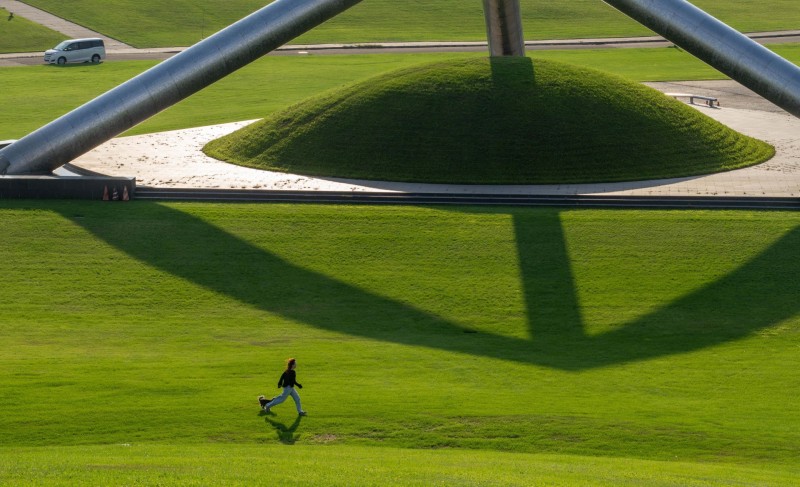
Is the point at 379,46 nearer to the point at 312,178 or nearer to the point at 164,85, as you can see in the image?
the point at 312,178

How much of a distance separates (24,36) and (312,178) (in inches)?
2302

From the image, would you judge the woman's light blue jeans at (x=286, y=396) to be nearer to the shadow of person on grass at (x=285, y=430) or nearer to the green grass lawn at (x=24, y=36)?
the shadow of person on grass at (x=285, y=430)

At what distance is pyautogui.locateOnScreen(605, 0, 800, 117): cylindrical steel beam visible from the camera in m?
40.8

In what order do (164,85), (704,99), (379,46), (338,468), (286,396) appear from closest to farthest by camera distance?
(338,468), (286,396), (164,85), (704,99), (379,46)

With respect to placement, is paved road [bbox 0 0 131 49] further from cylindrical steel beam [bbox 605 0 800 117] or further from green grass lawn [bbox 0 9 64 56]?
cylindrical steel beam [bbox 605 0 800 117]

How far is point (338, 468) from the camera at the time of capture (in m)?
19.3

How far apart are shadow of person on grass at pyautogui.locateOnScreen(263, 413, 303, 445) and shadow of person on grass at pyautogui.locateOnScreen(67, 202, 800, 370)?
6.53 meters

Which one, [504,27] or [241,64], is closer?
[241,64]

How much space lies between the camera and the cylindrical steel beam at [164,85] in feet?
139

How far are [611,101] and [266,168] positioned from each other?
13768 millimetres

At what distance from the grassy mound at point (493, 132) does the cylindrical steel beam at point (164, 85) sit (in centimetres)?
524

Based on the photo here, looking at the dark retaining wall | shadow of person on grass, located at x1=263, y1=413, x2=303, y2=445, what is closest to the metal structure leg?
the dark retaining wall

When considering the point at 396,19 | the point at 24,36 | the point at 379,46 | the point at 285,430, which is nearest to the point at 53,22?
the point at 24,36

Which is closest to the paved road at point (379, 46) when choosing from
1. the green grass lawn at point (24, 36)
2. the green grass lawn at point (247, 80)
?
the green grass lawn at point (24, 36)
